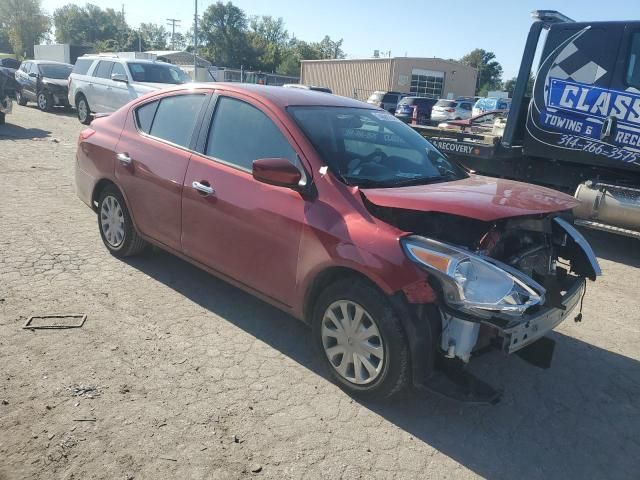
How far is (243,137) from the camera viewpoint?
379 centimetres

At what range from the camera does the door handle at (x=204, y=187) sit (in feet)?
12.5

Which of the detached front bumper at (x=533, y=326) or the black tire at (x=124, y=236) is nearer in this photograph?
the detached front bumper at (x=533, y=326)

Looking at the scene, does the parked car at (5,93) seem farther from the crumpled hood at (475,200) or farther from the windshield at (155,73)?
the crumpled hood at (475,200)

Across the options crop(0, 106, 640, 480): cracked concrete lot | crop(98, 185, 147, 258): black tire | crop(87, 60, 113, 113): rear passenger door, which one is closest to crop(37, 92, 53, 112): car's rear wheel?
crop(87, 60, 113, 113): rear passenger door

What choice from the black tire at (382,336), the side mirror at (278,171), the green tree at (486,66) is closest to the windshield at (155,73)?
the side mirror at (278,171)

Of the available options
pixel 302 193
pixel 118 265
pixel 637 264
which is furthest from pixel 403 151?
pixel 637 264

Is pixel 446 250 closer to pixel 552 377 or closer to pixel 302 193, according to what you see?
pixel 302 193

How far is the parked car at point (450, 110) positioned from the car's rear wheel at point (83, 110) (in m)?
15.0

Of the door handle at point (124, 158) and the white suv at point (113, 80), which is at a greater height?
the white suv at point (113, 80)

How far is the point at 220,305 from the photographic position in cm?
425

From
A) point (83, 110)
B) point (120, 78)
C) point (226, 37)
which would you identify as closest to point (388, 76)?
point (83, 110)

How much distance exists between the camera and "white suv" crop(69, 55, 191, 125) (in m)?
13.3

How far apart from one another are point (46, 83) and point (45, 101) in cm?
80

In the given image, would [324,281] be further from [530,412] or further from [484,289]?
[530,412]
